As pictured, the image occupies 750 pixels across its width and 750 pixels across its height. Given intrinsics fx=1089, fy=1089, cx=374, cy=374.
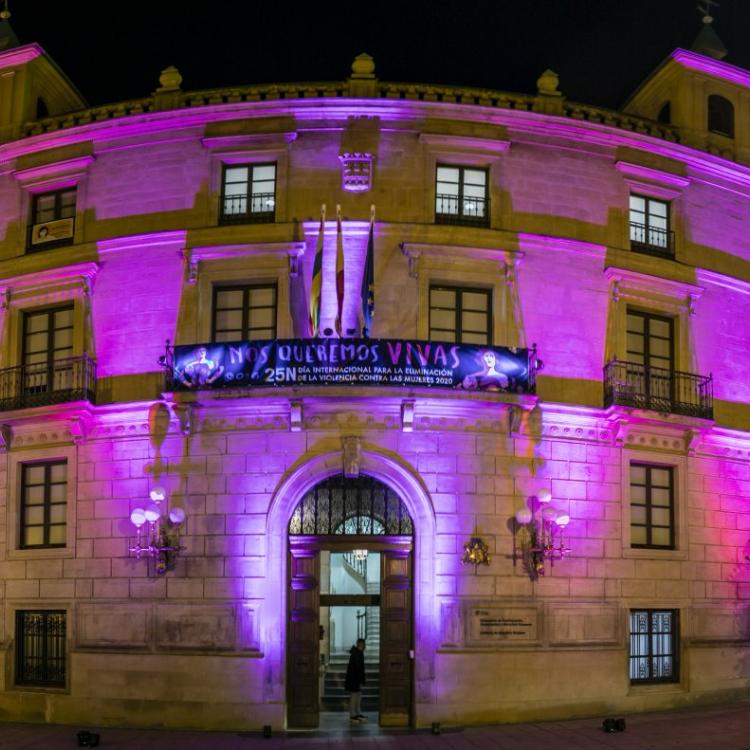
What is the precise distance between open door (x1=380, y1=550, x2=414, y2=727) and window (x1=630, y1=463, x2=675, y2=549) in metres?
5.83

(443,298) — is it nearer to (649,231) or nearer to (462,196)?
(462,196)

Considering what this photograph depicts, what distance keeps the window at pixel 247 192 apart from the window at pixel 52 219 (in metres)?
4.01

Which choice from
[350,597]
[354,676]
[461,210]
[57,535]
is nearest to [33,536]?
[57,535]

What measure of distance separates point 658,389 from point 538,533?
5002 millimetres

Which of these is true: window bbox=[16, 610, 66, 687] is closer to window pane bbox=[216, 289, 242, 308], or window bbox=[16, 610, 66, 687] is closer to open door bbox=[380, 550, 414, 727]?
open door bbox=[380, 550, 414, 727]

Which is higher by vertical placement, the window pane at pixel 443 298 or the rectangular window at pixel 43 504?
the window pane at pixel 443 298

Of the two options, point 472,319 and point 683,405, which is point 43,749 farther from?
point 683,405

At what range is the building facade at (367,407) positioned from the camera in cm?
2345

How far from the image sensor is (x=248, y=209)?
25422mm

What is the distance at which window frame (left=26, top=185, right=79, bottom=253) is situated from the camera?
2653 cm

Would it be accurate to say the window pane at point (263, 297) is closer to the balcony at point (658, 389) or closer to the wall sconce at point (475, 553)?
the wall sconce at point (475, 553)

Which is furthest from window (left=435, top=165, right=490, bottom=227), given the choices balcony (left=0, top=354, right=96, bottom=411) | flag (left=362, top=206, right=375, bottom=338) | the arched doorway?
balcony (left=0, top=354, right=96, bottom=411)

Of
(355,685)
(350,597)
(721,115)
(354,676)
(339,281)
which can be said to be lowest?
(355,685)

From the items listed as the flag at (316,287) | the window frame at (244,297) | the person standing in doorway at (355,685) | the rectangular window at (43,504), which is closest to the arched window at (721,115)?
the flag at (316,287)
